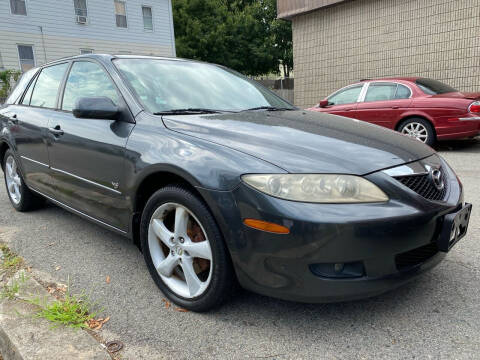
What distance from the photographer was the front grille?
1.83m

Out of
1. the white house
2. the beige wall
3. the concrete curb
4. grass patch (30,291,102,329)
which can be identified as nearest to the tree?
the white house

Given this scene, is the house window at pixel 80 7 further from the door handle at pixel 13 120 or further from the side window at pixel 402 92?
the door handle at pixel 13 120

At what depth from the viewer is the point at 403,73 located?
10125 millimetres

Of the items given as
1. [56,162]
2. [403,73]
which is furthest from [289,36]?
[56,162]

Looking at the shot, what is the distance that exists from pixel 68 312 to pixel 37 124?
6.67ft

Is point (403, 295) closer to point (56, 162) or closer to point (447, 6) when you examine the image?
point (56, 162)

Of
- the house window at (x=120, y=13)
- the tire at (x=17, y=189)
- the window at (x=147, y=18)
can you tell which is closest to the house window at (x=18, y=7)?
the house window at (x=120, y=13)

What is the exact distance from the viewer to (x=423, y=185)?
6.40ft

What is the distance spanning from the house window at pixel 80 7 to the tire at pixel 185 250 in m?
18.9

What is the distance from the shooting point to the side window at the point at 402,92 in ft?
23.3

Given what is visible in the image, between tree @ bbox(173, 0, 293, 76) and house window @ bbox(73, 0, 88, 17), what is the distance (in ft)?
26.4

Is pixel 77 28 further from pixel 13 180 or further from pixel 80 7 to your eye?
pixel 13 180

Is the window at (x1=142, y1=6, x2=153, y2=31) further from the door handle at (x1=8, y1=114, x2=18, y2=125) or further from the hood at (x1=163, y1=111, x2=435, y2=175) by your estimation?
the hood at (x1=163, y1=111, x2=435, y2=175)

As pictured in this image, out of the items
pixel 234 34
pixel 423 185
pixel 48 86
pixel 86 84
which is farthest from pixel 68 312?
pixel 234 34
